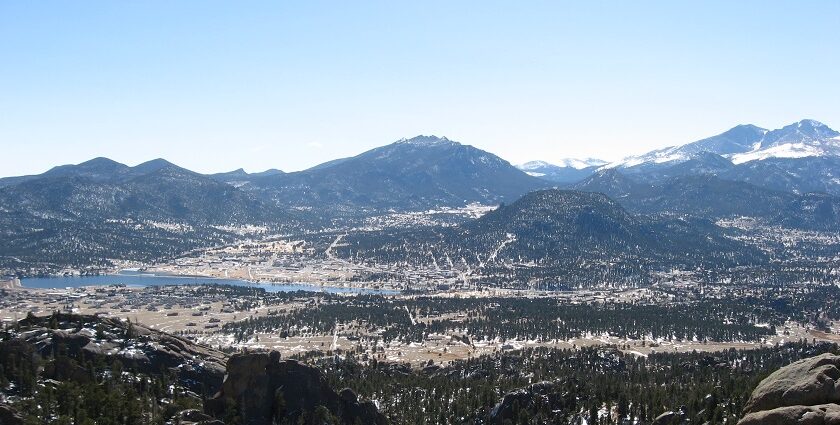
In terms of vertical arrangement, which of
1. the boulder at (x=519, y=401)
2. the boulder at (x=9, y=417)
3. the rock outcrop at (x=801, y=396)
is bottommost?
the boulder at (x=519, y=401)

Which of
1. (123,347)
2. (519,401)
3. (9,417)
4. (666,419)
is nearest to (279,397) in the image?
(123,347)

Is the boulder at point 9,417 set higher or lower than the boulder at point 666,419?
higher

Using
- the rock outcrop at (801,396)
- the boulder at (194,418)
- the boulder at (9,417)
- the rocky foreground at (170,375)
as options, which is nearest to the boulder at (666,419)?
the rocky foreground at (170,375)

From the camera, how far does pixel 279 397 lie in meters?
119

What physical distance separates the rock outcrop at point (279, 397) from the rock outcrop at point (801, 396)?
71.9m

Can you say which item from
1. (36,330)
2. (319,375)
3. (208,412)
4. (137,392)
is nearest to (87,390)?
(137,392)

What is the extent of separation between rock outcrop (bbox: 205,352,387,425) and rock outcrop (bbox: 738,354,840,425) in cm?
7192

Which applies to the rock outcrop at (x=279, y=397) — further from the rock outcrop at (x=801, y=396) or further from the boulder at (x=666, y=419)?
the rock outcrop at (x=801, y=396)

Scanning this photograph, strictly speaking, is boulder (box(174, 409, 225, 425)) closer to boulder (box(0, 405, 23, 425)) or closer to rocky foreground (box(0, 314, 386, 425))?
rocky foreground (box(0, 314, 386, 425))

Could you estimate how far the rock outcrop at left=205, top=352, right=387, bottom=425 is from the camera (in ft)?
374

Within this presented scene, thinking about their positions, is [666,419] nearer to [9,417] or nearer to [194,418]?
[194,418]

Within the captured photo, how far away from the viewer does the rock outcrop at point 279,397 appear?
4486 inches

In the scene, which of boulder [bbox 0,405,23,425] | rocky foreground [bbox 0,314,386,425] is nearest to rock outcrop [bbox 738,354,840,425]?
rocky foreground [bbox 0,314,386,425]

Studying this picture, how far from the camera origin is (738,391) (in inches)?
5039
